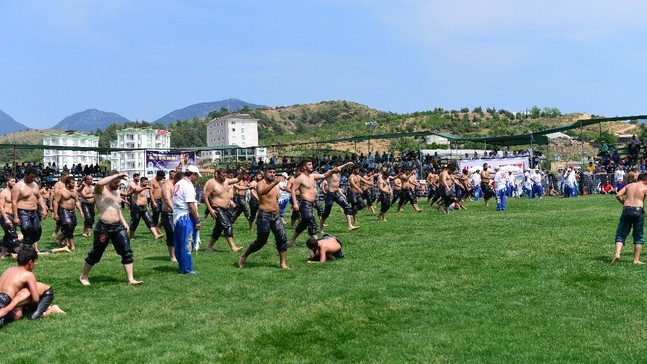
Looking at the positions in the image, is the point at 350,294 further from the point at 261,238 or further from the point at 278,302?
the point at 261,238

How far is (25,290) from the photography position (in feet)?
28.6

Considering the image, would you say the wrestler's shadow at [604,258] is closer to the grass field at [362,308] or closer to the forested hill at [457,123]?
the grass field at [362,308]

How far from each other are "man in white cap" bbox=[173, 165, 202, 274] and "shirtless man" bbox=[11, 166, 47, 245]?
4.11 m

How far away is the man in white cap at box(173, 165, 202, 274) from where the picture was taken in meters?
11.9

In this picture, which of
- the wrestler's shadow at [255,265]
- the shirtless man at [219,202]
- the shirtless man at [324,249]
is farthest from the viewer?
the shirtless man at [219,202]

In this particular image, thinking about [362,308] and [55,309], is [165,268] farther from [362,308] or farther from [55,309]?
[362,308]

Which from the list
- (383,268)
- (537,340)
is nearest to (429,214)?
(383,268)

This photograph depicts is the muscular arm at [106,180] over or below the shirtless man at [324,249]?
over

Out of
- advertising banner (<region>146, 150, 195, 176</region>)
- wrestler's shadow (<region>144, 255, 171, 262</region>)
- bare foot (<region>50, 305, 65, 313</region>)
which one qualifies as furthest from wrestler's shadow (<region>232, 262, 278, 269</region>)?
advertising banner (<region>146, 150, 195, 176</region>)

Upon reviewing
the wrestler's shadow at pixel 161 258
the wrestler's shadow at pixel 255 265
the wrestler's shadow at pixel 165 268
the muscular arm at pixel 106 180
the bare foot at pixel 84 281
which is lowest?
the wrestler's shadow at pixel 161 258

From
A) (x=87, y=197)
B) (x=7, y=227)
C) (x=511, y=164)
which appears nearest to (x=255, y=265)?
(x=7, y=227)

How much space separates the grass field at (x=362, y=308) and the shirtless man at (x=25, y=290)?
255mm

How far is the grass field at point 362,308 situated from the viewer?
23.7 ft

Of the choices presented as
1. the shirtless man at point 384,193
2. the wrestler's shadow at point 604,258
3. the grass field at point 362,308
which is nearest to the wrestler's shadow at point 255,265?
Result: the grass field at point 362,308
